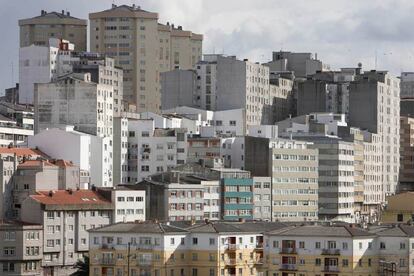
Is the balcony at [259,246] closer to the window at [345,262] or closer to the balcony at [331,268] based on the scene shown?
the balcony at [331,268]

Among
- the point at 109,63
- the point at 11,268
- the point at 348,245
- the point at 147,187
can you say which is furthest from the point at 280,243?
the point at 109,63

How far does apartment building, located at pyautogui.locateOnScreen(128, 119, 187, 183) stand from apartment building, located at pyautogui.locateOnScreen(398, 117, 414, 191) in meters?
42.4

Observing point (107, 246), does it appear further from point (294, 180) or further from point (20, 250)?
point (294, 180)

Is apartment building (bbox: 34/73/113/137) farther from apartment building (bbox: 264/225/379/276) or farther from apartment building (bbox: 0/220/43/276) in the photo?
apartment building (bbox: 264/225/379/276)

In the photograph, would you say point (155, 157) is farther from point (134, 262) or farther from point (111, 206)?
point (134, 262)

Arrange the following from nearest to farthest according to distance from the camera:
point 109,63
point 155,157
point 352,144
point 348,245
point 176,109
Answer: point 348,245 → point 155,157 → point 352,144 → point 176,109 → point 109,63

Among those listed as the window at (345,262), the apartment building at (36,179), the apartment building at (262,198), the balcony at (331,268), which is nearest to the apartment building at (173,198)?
the apartment building at (36,179)

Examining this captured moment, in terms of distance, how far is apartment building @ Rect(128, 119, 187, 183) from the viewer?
14912 cm

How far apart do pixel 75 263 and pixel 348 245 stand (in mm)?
27908

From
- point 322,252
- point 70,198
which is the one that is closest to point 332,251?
point 322,252

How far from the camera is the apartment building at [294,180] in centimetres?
15025

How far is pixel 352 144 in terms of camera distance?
164 m

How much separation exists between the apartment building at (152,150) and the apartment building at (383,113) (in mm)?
30900

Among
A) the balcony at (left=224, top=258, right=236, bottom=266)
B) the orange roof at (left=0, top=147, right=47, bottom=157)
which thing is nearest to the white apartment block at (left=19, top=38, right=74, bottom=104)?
the orange roof at (left=0, top=147, right=47, bottom=157)
